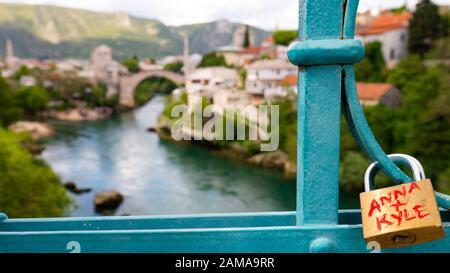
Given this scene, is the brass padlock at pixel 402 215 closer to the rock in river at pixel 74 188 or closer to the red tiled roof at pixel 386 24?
the rock in river at pixel 74 188

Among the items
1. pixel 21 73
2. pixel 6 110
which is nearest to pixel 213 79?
pixel 6 110

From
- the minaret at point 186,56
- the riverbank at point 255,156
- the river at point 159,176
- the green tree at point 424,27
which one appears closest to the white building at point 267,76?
the riverbank at point 255,156

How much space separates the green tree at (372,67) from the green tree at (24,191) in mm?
9929

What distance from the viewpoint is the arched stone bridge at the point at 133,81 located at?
25.4 meters

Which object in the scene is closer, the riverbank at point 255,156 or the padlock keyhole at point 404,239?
the padlock keyhole at point 404,239

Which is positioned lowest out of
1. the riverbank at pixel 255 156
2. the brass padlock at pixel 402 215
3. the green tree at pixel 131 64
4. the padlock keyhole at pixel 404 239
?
the padlock keyhole at pixel 404 239

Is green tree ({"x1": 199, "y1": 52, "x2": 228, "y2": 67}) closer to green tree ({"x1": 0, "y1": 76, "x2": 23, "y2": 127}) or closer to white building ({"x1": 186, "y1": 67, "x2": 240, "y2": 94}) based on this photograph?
white building ({"x1": 186, "y1": 67, "x2": 240, "y2": 94})

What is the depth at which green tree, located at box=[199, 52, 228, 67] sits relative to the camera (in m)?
22.3

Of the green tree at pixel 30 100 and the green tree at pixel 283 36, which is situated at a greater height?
the green tree at pixel 283 36

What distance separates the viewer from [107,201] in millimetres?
8656

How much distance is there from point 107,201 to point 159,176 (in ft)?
7.38

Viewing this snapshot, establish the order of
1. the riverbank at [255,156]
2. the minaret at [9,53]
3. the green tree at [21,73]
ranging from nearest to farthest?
the riverbank at [255,156] → the green tree at [21,73] → the minaret at [9,53]

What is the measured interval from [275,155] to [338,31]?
37.9ft
